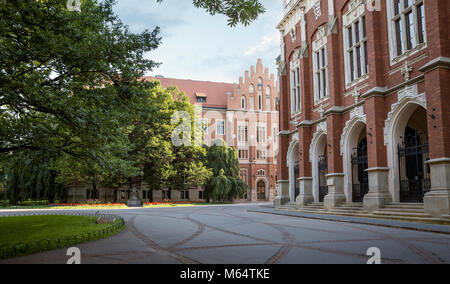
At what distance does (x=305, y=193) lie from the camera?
2202 cm

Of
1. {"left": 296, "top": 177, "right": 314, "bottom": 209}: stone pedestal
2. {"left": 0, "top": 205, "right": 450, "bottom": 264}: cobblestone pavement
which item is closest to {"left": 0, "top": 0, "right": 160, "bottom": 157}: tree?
{"left": 0, "top": 205, "right": 450, "bottom": 264}: cobblestone pavement

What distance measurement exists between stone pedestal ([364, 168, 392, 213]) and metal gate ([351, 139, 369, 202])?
6.56 feet

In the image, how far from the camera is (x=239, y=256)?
20.2ft

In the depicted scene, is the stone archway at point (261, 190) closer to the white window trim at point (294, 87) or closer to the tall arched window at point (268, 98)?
the tall arched window at point (268, 98)

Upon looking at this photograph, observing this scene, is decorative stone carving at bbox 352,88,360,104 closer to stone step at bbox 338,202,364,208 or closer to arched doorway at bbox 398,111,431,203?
arched doorway at bbox 398,111,431,203

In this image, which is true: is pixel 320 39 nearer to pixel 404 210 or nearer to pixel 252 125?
pixel 404 210

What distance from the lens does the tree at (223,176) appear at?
38.4 metres

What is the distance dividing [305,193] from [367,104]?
25.9 ft

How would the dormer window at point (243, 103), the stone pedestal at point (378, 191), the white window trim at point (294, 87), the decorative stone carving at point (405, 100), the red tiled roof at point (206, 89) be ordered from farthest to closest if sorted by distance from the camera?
the red tiled roof at point (206, 89) < the dormer window at point (243, 103) < the white window trim at point (294, 87) < the stone pedestal at point (378, 191) < the decorative stone carving at point (405, 100)

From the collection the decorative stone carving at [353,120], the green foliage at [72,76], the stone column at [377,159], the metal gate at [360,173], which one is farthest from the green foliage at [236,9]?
the metal gate at [360,173]

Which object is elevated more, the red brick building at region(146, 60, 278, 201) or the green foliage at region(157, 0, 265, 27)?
the red brick building at region(146, 60, 278, 201)

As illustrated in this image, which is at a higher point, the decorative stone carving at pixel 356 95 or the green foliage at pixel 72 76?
the decorative stone carving at pixel 356 95

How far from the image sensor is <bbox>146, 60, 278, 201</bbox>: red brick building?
2039 inches

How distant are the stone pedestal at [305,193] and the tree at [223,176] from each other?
1681cm
